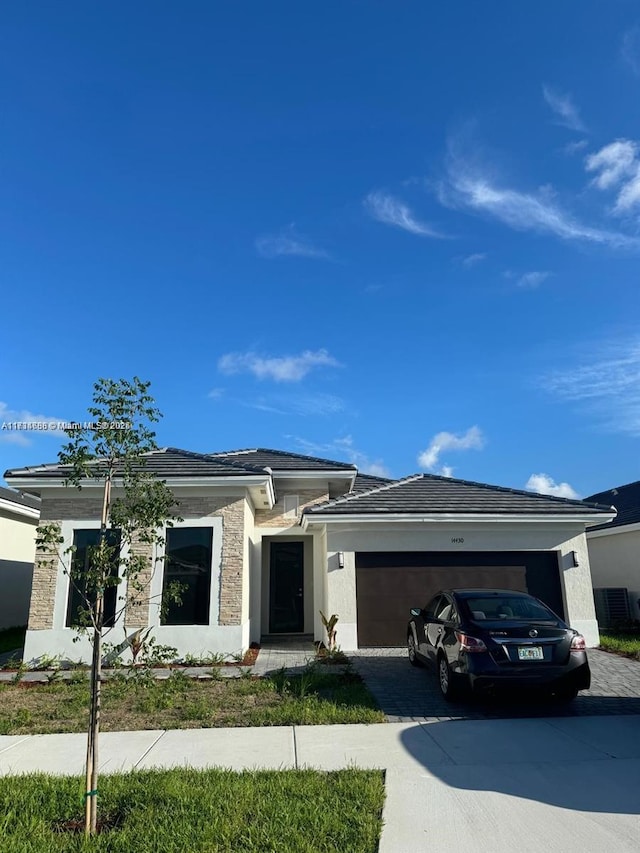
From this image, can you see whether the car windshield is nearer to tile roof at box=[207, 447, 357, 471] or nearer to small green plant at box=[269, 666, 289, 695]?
small green plant at box=[269, 666, 289, 695]

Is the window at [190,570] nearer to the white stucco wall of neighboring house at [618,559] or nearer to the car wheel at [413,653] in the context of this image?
the car wheel at [413,653]

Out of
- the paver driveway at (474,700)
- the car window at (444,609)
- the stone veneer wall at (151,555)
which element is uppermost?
the stone veneer wall at (151,555)

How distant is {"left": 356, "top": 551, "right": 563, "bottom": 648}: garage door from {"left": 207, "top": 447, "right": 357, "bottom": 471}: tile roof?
3.08 m

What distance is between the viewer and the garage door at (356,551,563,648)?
12602mm

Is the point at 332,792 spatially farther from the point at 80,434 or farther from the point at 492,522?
the point at 492,522

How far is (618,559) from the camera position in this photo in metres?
17.5

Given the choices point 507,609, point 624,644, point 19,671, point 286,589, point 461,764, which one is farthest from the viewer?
point 286,589

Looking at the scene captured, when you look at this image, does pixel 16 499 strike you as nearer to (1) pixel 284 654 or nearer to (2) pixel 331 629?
(1) pixel 284 654

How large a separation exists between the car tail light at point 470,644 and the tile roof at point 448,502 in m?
5.39

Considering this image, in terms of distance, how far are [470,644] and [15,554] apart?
16258 mm

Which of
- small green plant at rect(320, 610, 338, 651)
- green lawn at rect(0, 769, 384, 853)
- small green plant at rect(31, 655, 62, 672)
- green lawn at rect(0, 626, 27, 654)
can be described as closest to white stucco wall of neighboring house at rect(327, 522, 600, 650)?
small green plant at rect(320, 610, 338, 651)

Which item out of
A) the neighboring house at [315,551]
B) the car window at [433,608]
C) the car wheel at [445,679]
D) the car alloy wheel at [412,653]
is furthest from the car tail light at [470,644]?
the neighboring house at [315,551]

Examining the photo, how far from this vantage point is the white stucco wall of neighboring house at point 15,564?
1777 cm

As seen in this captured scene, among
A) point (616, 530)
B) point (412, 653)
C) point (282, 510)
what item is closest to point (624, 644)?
point (616, 530)
